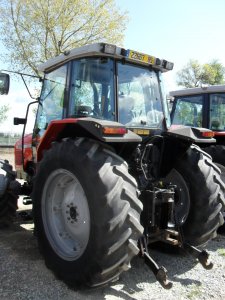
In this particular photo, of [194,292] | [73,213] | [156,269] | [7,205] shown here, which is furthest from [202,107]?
[156,269]

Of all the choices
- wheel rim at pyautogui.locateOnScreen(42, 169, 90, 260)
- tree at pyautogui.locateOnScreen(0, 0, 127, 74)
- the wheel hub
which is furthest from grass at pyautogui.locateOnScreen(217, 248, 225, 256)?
tree at pyautogui.locateOnScreen(0, 0, 127, 74)

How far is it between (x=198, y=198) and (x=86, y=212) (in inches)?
52.1

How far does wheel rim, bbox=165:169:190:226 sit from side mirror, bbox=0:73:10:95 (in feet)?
8.19

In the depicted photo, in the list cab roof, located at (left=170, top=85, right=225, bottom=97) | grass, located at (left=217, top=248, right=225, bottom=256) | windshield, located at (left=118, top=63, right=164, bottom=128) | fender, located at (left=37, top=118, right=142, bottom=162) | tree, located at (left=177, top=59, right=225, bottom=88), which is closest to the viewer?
fender, located at (left=37, top=118, right=142, bottom=162)

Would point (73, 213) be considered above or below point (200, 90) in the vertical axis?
below

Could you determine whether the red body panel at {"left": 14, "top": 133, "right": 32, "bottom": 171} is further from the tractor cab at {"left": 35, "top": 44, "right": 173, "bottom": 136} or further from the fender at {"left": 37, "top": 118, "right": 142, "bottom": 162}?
the fender at {"left": 37, "top": 118, "right": 142, "bottom": 162}

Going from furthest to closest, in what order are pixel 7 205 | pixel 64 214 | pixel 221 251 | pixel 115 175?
pixel 7 205 → pixel 221 251 → pixel 64 214 → pixel 115 175

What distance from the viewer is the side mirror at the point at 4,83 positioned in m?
5.05

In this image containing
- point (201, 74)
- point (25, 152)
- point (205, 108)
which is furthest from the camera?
point (201, 74)

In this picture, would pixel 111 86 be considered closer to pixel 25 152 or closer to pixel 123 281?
pixel 123 281

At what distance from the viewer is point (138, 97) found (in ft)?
15.0

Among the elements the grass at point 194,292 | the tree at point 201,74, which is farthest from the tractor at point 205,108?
the tree at point 201,74

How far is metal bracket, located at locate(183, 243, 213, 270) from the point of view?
3.88 meters

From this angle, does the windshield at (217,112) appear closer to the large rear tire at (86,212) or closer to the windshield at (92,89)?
the windshield at (92,89)
